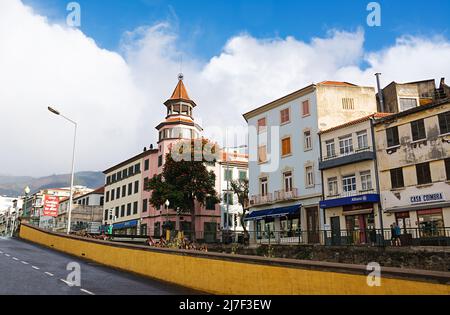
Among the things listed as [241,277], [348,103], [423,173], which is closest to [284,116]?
[348,103]

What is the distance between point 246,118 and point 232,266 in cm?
3352

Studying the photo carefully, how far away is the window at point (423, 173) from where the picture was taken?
27.5m

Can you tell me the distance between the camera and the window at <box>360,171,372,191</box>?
30891 millimetres

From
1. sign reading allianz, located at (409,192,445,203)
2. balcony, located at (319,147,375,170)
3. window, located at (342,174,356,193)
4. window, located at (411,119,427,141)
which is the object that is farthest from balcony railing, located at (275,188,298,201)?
window, located at (411,119,427,141)

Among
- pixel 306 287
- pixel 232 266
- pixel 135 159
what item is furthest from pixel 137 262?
pixel 135 159

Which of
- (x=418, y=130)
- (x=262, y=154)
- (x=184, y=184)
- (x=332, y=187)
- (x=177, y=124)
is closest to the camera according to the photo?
(x=418, y=130)

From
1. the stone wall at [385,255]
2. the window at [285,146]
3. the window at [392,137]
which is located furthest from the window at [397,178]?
the window at [285,146]

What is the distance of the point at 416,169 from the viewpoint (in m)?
28.2

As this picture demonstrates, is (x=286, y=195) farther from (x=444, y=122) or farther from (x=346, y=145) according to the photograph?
(x=444, y=122)

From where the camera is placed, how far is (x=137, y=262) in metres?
16.6

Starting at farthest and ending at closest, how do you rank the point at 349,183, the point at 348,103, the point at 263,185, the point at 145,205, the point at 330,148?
the point at 145,205, the point at 263,185, the point at 348,103, the point at 330,148, the point at 349,183

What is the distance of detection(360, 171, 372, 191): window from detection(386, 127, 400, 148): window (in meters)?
2.80

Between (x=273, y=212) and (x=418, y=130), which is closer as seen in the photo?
(x=418, y=130)

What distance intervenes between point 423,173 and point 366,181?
4.45 m
